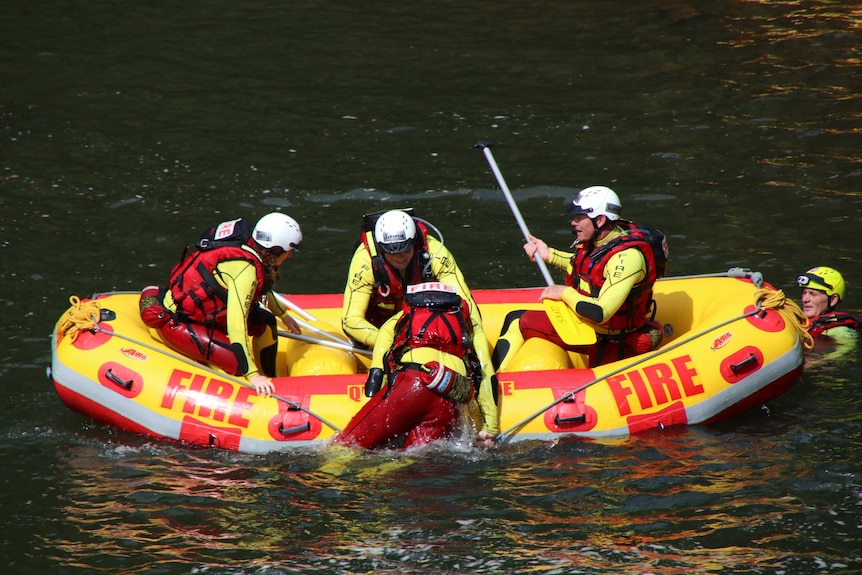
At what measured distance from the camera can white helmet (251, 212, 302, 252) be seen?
695 centimetres

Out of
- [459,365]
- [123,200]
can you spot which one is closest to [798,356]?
[459,365]

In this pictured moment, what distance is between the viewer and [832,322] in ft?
27.0

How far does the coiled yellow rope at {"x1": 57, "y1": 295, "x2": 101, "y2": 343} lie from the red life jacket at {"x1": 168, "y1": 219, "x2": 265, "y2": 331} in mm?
609

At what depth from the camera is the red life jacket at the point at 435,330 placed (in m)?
6.62

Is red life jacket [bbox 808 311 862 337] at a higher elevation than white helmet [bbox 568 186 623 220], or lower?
lower

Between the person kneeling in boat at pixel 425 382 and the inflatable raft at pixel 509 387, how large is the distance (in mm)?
200

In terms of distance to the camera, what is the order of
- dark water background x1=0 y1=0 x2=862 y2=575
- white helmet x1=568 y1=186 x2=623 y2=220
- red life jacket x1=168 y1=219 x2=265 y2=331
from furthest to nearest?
white helmet x1=568 y1=186 x2=623 y2=220
red life jacket x1=168 y1=219 x2=265 y2=331
dark water background x1=0 y1=0 x2=862 y2=575

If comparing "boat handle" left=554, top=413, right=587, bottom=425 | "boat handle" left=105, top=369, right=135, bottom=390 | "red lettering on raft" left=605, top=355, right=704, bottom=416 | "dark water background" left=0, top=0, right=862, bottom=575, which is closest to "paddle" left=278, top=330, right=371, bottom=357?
"dark water background" left=0, top=0, right=862, bottom=575

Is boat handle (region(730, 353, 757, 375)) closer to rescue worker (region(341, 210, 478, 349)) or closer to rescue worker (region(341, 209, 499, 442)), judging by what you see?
rescue worker (region(341, 209, 499, 442))

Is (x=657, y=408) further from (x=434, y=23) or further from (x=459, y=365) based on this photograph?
(x=434, y=23)

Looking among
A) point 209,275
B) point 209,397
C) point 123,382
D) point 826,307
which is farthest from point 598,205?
point 123,382

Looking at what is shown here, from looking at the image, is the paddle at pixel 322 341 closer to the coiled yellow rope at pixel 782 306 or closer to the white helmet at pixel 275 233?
the white helmet at pixel 275 233

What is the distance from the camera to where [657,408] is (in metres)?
6.93

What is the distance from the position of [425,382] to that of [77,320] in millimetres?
2480
